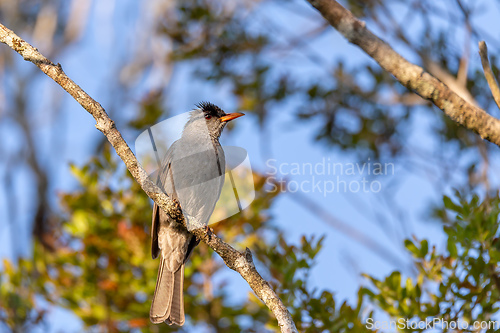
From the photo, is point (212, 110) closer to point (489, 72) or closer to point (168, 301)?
point (168, 301)

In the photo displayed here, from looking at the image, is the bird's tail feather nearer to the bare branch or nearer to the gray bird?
the gray bird

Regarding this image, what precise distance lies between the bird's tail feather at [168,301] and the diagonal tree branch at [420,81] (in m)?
2.37

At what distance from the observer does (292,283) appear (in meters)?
3.72

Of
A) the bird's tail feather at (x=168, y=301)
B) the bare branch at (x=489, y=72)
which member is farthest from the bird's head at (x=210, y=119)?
the bare branch at (x=489, y=72)

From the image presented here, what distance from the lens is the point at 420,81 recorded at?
2852mm

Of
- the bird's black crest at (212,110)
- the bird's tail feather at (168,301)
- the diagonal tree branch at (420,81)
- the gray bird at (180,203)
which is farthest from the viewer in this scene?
the bird's black crest at (212,110)

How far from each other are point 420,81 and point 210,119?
2.57 meters

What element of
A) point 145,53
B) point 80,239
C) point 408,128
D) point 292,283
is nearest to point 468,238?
point 292,283

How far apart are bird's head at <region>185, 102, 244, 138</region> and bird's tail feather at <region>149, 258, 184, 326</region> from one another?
1369 millimetres

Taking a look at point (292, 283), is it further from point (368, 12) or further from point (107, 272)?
point (368, 12)

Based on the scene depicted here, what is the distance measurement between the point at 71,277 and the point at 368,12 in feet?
13.4

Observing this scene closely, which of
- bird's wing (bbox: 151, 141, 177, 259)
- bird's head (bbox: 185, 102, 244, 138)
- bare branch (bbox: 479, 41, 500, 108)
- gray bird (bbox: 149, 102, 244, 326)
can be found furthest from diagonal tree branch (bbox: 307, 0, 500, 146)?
bird's head (bbox: 185, 102, 244, 138)

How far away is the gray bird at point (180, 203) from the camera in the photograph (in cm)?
406

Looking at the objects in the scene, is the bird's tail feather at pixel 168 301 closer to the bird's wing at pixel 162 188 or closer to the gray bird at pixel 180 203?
the gray bird at pixel 180 203
